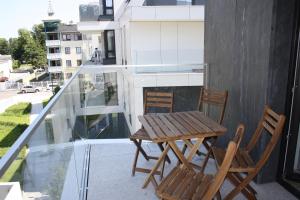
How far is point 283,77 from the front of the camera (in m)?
2.63

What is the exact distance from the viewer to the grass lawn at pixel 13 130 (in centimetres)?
101

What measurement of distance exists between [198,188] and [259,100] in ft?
4.13

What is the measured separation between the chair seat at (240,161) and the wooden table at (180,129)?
215 millimetres

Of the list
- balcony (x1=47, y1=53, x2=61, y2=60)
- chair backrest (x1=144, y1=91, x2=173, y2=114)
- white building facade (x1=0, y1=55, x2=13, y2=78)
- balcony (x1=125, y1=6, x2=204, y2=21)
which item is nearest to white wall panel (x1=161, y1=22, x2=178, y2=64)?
balcony (x1=125, y1=6, x2=204, y2=21)

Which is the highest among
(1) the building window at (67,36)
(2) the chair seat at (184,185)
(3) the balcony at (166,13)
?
(1) the building window at (67,36)

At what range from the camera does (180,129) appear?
8.29ft

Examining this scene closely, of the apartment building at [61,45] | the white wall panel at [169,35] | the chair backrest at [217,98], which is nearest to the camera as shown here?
the chair backrest at [217,98]

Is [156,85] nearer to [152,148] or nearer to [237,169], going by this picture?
[152,148]

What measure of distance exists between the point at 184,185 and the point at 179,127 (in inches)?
25.6

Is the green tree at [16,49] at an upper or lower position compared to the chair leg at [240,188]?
upper

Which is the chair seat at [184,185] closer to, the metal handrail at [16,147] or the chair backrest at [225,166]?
the chair backrest at [225,166]

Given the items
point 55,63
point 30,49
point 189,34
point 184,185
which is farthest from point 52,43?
point 184,185

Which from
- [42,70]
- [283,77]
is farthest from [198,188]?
[42,70]

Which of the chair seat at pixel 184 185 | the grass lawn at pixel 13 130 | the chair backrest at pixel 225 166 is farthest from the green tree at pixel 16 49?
the chair backrest at pixel 225 166
